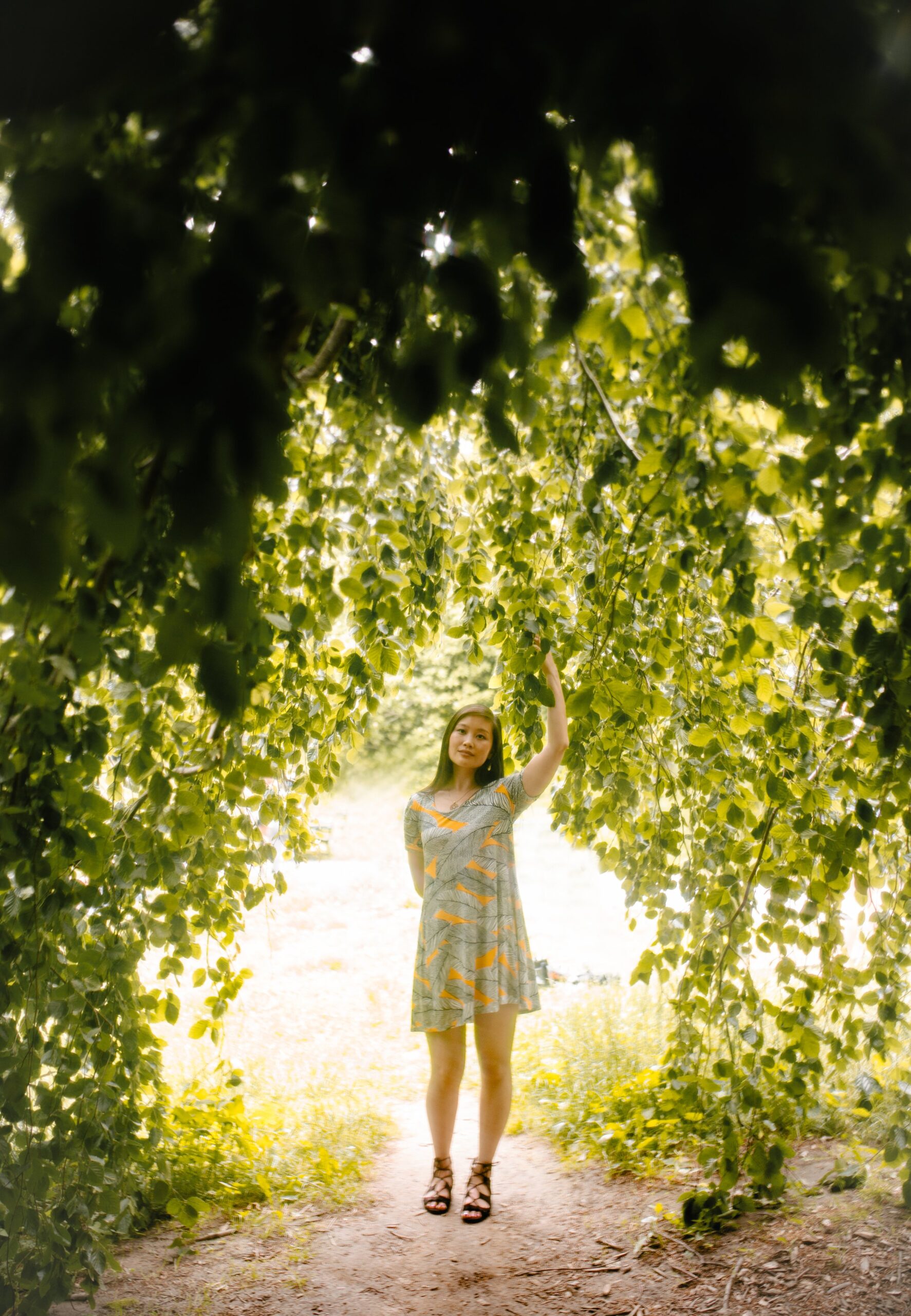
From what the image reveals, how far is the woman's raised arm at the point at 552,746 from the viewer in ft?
7.11

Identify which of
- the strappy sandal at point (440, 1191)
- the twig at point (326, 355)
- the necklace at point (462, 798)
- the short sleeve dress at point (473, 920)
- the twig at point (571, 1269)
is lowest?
the twig at point (571, 1269)

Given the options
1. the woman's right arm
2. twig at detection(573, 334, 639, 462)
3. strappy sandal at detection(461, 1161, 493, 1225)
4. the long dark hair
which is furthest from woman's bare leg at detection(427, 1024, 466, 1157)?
twig at detection(573, 334, 639, 462)

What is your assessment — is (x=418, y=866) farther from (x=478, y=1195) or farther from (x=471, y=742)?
(x=478, y=1195)

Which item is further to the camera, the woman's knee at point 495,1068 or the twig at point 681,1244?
the woman's knee at point 495,1068

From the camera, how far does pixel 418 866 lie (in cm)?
248

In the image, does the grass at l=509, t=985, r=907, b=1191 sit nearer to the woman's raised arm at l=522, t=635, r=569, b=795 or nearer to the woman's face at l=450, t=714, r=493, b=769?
the woman's raised arm at l=522, t=635, r=569, b=795

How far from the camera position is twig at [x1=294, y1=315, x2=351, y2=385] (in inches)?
57.3

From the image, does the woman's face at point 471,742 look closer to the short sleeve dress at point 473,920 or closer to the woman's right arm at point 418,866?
the short sleeve dress at point 473,920

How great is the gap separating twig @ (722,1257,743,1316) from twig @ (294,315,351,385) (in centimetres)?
193

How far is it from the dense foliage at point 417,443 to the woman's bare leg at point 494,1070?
490 mm

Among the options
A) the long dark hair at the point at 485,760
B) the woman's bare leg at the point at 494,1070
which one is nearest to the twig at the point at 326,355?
the long dark hair at the point at 485,760

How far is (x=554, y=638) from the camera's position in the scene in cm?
216

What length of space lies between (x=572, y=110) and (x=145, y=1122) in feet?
8.15

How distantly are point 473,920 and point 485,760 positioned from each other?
0.45 metres
